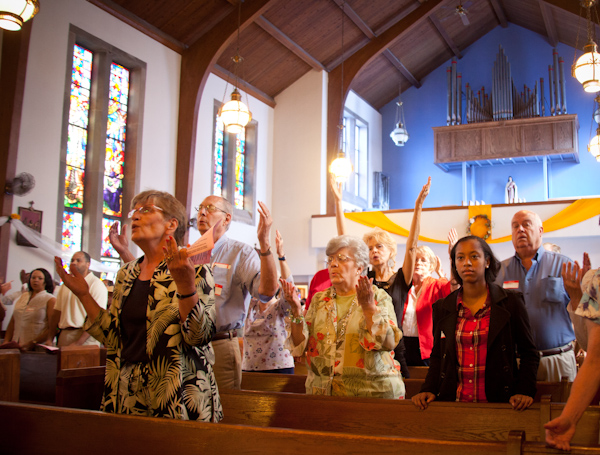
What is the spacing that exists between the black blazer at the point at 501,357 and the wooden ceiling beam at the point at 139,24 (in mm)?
7730

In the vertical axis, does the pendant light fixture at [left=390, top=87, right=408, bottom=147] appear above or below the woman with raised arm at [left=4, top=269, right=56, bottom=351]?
above

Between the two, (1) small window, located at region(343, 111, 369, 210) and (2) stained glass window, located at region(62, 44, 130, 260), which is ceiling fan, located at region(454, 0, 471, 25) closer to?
(1) small window, located at region(343, 111, 369, 210)

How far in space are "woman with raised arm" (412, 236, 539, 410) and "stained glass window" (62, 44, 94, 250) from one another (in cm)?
666

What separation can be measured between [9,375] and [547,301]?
107 inches

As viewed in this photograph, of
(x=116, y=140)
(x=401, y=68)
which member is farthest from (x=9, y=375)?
(x=401, y=68)

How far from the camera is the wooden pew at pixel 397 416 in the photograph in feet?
7.07

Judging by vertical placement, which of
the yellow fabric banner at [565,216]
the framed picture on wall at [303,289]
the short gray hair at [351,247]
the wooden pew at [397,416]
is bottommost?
the wooden pew at [397,416]

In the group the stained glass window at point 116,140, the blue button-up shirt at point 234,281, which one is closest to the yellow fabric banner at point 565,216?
the stained glass window at point 116,140

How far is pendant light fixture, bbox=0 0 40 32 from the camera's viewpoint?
4.36m

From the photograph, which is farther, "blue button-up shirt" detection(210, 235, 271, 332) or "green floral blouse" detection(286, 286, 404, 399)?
"blue button-up shirt" detection(210, 235, 271, 332)

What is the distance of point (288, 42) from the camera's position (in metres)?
11.1

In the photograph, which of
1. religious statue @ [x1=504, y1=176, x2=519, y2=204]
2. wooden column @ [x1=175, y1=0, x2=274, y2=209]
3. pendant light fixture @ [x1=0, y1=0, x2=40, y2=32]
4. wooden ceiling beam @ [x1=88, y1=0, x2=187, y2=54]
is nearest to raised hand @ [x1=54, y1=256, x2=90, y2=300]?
pendant light fixture @ [x1=0, y1=0, x2=40, y2=32]

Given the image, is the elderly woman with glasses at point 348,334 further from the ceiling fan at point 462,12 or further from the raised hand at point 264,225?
the ceiling fan at point 462,12

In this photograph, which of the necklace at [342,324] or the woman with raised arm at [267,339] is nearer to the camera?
the necklace at [342,324]
